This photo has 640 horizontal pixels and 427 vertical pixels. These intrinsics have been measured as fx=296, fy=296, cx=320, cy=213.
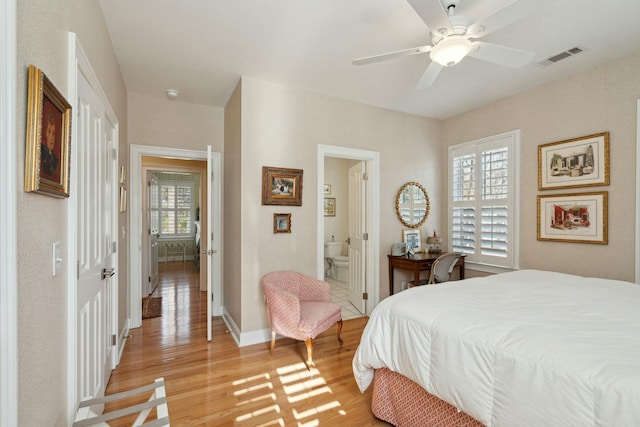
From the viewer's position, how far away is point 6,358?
0.78 meters

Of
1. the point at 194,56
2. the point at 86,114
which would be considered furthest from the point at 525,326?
the point at 194,56

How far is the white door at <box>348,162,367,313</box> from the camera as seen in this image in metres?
4.03

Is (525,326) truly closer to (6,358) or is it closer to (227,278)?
(6,358)

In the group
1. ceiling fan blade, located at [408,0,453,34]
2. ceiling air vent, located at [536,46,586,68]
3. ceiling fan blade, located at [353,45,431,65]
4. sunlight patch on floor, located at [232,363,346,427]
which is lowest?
sunlight patch on floor, located at [232,363,346,427]

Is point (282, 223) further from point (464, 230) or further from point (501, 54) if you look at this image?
point (464, 230)

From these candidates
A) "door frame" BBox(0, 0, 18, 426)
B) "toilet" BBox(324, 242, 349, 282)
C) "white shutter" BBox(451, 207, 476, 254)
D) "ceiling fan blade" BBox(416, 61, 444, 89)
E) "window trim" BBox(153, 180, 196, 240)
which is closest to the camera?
"door frame" BBox(0, 0, 18, 426)

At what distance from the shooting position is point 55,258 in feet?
3.87

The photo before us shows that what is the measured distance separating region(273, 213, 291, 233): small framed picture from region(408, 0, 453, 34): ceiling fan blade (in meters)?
2.18

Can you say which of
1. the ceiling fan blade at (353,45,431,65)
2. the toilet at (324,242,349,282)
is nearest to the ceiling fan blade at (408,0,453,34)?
the ceiling fan blade at (353,45,431,65)

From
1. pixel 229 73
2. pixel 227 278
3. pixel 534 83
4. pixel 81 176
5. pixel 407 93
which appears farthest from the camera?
pixel 227 278

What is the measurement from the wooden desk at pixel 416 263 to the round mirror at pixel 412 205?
1.59ft

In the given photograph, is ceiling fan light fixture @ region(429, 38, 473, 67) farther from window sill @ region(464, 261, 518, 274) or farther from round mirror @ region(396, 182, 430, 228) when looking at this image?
window sill @ region(464, 261, 518, 274)

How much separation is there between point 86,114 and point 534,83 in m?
4.08

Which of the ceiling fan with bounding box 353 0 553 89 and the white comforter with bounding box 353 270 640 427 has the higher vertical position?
the ceiling fan with bounding box 353 0 553 89
